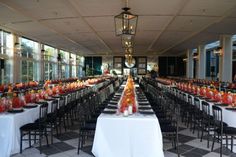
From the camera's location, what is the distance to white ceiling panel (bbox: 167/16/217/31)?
8.45 m

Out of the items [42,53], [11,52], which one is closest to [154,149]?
[11,52]

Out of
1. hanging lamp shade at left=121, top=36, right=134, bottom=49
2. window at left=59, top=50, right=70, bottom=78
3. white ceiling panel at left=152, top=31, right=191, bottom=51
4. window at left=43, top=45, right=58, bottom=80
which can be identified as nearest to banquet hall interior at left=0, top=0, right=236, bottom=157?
hanging lamp shade at left=121, top=36, right=134, bottom=49

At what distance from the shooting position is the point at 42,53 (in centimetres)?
1575

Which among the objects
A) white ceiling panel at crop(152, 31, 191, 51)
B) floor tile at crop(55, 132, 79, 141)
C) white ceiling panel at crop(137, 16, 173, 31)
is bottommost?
floor tile at crop(55, 132, 79, 141)

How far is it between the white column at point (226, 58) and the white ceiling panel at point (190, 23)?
327cm

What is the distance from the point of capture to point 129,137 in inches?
149

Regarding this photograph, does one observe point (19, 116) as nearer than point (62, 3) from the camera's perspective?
Yes

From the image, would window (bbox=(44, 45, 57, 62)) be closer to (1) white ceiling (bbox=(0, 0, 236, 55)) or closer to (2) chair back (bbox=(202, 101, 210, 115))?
(1) white ceiling (bbox=(0, 0, 236, 55))

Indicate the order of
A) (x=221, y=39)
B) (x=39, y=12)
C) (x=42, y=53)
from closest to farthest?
(x=39, y=12) → (x=221, y=39) → (x=42, y=53)

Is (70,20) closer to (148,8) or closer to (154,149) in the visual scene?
(148,8)

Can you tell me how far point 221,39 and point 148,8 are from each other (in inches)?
297

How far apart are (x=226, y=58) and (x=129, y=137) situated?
11291mm

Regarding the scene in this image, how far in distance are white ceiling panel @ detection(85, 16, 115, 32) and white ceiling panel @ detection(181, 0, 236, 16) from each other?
2727 millimetres

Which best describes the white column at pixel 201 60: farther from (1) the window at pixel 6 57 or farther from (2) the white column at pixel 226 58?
(1) the window at pixel 6 57
